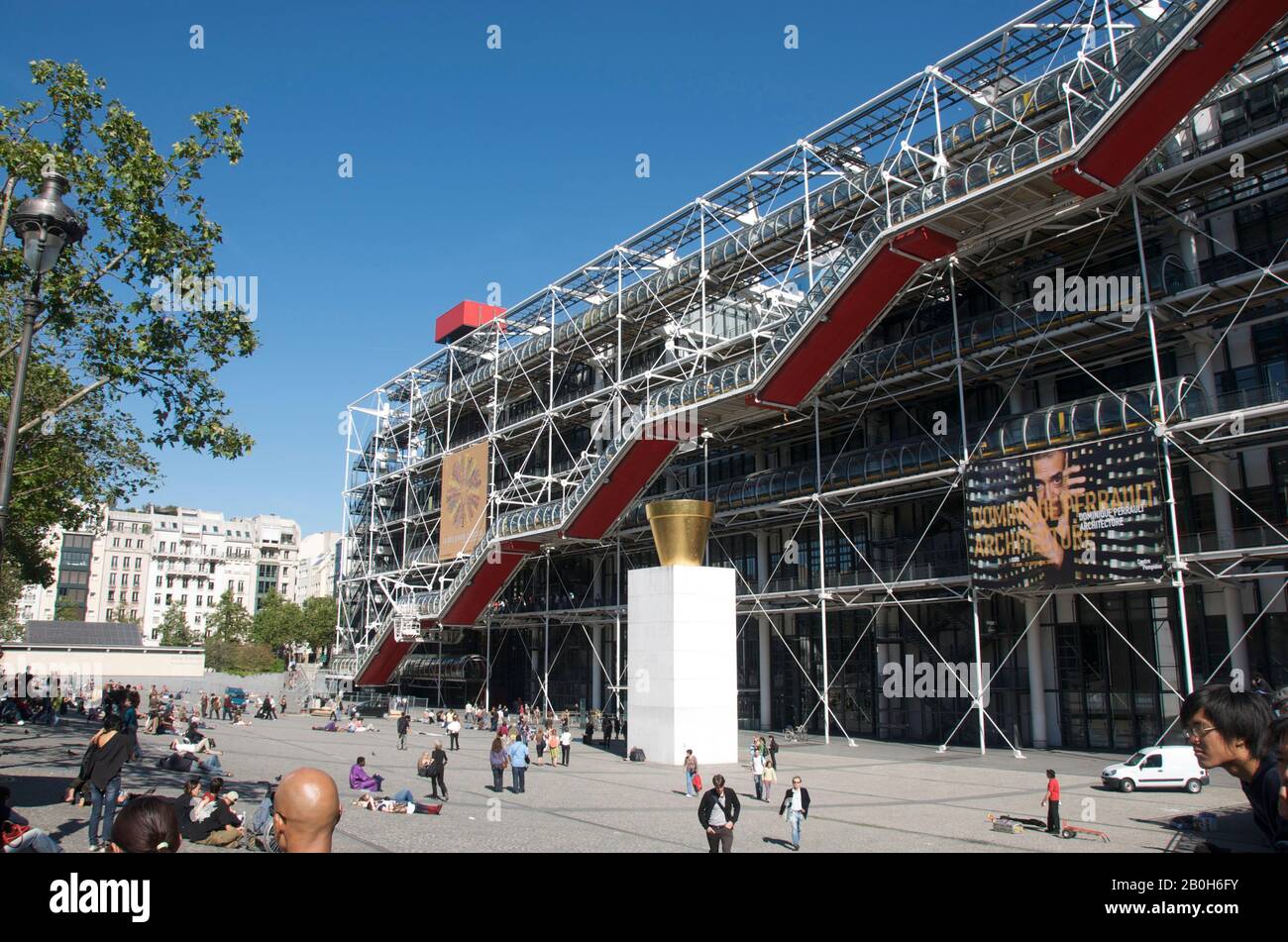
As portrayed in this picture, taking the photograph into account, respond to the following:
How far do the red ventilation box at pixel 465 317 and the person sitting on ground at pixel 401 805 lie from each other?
4453 centimetres

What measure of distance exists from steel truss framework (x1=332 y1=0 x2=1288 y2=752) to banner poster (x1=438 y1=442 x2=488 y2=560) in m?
0.67

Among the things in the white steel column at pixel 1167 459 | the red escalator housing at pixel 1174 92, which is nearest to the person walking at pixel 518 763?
the white steel column at pixel 1167 459

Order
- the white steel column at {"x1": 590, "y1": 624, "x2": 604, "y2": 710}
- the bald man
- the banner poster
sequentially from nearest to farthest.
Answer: the bald man → the white steel column at {"x1": 590, "y1": 624, "x2": 604, "y2": 710} → the banner poster

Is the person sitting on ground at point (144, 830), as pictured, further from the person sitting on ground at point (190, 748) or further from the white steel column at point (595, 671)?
the white steel column at point (595, 671)

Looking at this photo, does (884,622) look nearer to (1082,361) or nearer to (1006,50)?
(1082,361)

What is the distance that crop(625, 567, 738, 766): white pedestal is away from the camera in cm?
2370

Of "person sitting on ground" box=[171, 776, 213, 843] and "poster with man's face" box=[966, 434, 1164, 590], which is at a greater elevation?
"poster with man's face" box=[966, 434, 1164, 590]

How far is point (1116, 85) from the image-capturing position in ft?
68.4

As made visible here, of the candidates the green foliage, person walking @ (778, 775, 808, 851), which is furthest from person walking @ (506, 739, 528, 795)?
the green foliage

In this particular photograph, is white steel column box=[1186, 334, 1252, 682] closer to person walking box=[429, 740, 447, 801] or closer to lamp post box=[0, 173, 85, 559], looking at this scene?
person walking box=[429, 740, 447, 801]

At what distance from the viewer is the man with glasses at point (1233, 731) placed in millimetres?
3928

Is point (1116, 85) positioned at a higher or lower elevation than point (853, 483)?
higher

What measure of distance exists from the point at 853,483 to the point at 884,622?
195 inches
